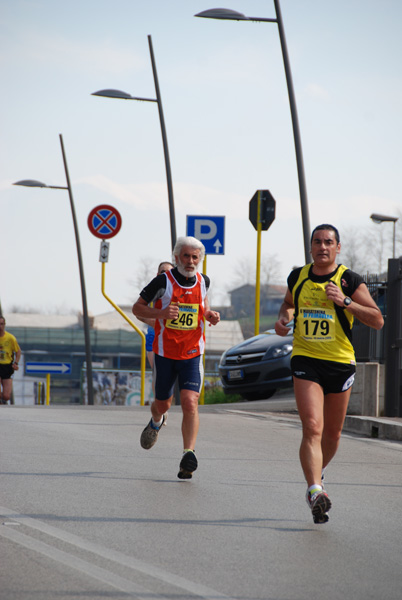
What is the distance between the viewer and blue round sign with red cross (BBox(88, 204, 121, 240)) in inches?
846

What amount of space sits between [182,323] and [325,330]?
6.26 feet

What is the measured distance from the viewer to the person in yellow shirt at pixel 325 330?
21.5 feet

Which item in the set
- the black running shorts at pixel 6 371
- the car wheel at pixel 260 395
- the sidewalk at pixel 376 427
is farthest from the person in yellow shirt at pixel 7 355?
the sidewalk at pixel 376 427

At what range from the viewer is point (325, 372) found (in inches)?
261

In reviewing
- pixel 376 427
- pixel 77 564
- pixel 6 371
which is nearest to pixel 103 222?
pixel 6 371

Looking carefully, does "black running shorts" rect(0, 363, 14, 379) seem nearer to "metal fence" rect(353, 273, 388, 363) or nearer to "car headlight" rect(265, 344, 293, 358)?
"car headlight" rect(265, 344, 293, 358)

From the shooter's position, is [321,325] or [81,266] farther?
[81,266]

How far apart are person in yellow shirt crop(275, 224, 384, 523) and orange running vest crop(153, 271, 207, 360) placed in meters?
1.56

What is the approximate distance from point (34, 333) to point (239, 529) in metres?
87.9

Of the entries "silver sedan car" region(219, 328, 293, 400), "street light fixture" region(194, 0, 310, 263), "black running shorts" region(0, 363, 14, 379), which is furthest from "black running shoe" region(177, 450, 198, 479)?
"black running shorts" region(0, 363, 14, 379)

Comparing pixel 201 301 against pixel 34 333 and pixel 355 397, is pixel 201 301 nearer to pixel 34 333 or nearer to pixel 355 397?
pixel 355 397

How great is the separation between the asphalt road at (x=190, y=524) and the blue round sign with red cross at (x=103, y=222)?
10.8 metres

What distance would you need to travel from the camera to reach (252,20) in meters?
16.8

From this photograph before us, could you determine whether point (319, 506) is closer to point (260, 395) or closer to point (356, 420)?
point (356, 420)
